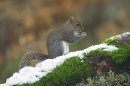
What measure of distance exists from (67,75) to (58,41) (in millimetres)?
1506

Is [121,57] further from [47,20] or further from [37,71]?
[47,20]

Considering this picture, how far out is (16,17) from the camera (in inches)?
474

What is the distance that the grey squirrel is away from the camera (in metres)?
5.62

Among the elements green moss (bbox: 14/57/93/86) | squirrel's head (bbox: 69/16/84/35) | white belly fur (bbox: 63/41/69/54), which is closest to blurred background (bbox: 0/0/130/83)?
squirrel's head (bbox: 69/16/84/35)

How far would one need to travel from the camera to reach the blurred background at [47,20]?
1131 centimetres

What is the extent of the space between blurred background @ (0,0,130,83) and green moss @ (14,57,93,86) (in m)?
6.28

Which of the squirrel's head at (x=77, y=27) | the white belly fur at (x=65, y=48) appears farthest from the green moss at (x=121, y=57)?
the squirrel's head at (x=77, y=27)

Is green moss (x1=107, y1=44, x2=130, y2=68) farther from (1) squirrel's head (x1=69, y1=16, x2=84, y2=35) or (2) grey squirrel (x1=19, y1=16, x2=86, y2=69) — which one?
(1) squirrel's head (x1=69, y1=16, x2=84, y2=35)

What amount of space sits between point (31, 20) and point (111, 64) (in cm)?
792

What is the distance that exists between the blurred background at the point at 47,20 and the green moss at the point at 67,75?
6.28m

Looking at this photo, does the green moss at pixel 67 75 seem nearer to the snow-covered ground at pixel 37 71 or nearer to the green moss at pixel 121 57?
the snow-covered ground at pixel 37 71

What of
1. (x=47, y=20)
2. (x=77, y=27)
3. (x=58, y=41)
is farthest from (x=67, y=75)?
(x=47, y=20)

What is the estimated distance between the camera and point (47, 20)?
12148mm

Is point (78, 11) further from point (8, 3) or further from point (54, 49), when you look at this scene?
point (54, 49)
